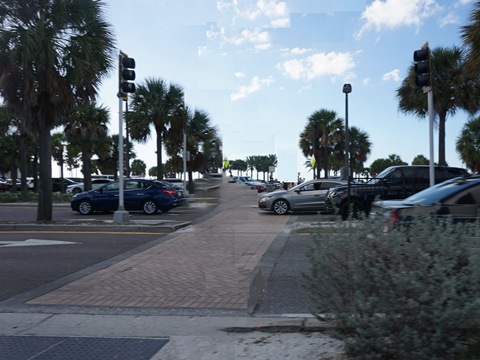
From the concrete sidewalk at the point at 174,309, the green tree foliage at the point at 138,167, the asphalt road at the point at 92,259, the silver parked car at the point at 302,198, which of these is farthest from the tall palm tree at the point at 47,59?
the green tree foliage at the point at 138,167

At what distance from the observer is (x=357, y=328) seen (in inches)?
146

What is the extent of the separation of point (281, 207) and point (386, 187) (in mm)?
4900

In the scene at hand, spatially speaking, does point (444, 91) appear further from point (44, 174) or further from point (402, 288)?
point (402, 288)

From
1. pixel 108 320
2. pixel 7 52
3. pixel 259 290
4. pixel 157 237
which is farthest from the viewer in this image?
pixel 7 52

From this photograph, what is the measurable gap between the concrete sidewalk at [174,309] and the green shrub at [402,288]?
650 millimetres

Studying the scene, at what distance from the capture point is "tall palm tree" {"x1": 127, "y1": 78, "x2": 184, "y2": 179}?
29922 millimetres

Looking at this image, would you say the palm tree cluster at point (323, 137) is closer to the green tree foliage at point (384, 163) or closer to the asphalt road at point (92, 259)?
the asphalt road at point (92, 259)

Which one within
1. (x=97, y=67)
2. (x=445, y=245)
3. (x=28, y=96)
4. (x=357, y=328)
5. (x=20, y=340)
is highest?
(x=97, y=67)

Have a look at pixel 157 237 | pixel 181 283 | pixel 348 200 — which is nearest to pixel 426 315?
pixel 181 283

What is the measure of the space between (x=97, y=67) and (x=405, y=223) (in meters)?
13.1

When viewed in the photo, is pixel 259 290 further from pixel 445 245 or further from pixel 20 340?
pixel 445 245

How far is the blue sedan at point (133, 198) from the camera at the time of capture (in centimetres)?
1984

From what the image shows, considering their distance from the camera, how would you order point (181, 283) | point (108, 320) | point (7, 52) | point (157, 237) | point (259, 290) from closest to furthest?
point (108, 320) < point (259, 290) < point (181, 283) < point (157, 237) < point (7, 52)

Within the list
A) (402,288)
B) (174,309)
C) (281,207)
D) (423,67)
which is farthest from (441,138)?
(402,288)
